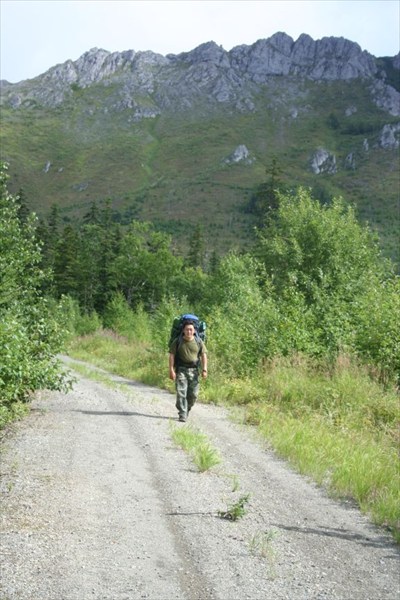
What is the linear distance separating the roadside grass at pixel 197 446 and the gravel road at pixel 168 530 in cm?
14

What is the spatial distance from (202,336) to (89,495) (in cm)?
612

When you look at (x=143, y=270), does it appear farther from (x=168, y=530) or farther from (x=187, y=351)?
(x=168, y=530)

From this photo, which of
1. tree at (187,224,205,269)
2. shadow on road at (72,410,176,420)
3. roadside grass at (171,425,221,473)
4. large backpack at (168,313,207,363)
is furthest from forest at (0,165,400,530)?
tree at (187,224,205,269)

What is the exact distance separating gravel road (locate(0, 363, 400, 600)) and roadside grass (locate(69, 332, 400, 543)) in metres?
0.37

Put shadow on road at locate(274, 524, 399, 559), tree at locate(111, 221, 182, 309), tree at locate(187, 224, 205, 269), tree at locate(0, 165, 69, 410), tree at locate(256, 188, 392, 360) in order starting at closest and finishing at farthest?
1. shadow on road at locate(274, 524, 399, 559)
2. tree at locate(0, 165, 69, 410)
3. tree at locate(256, 188, 392, 360)
4. tree at locate(111, 221, 182, 309)
5. tree at locate(187, 224, 205, 269)

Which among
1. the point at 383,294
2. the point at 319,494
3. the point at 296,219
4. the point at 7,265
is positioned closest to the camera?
the point at 319,494

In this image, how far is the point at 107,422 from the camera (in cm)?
1054

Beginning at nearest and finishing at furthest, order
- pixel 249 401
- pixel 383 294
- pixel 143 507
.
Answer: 1. pixel 143 507
2. pixel 249 401
3. pixel 383 294

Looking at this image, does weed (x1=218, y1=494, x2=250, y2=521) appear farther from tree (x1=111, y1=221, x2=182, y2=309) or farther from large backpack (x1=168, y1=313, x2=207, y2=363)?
tree (x1=111, y1=221, x2=182, y2=309)

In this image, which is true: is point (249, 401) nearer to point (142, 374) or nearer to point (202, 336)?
point (202, 336)

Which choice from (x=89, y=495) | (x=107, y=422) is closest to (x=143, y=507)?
(x=89, y=495)

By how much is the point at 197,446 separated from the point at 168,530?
325cm

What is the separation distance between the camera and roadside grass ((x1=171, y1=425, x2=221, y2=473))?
Answer: 753 centimetres

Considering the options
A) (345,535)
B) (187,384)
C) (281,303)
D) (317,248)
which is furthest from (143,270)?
(345,535)
